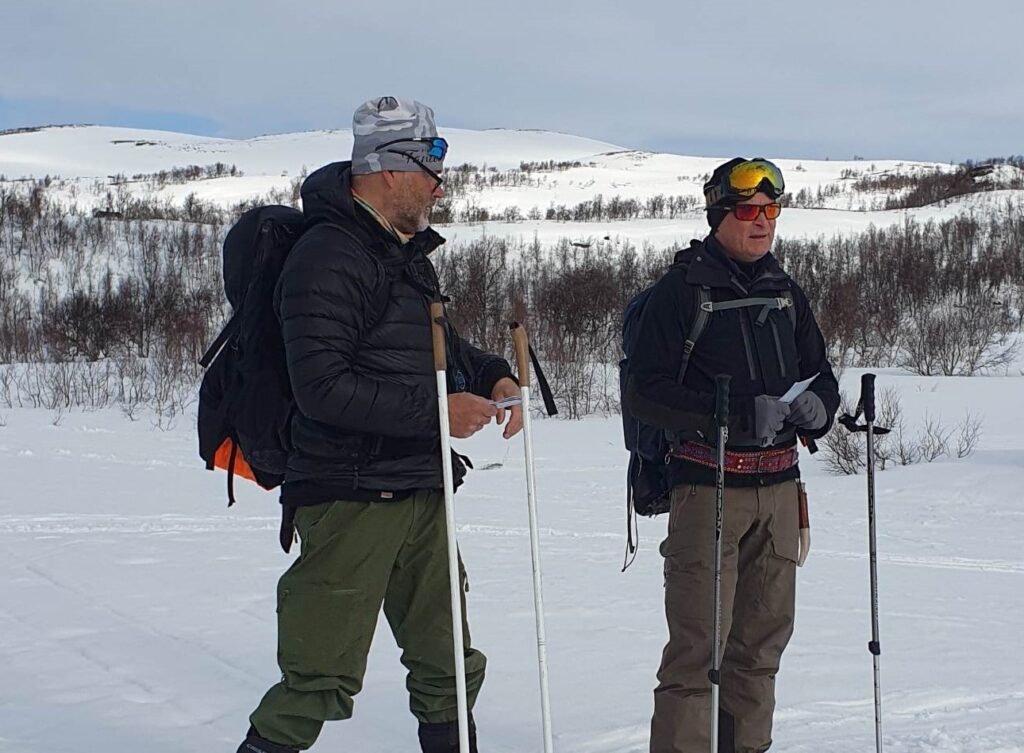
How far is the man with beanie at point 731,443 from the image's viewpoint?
2828 millimetres

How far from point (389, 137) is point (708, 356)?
110 centimetres

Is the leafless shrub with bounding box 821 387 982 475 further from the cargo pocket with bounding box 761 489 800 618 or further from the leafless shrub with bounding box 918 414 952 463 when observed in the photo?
the cargo pocket with bounding box 761 489 800 618

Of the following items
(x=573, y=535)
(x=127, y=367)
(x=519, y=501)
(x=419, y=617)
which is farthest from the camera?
(x=127, y=367)

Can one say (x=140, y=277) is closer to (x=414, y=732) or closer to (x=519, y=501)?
(x=519, y=501)

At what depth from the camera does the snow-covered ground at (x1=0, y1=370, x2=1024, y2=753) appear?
11.7 ft

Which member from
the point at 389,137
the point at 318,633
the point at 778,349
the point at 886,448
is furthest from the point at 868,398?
the point at 886,448

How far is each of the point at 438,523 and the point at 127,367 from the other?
16.7 m

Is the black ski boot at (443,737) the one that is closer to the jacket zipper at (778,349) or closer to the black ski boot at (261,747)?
the black ski boot at (261,747)

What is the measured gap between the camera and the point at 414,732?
141 inches

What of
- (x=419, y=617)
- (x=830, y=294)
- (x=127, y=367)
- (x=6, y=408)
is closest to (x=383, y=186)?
(x=419, y=617)

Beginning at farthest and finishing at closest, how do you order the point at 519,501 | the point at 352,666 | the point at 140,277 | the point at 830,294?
1. the point at 140,277
2. the point at 830,294
3. the point at 519,501
4. the point at 352,666

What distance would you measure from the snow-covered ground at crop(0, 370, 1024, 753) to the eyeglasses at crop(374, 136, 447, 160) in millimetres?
2029

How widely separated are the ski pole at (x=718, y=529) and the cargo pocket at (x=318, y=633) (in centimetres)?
97

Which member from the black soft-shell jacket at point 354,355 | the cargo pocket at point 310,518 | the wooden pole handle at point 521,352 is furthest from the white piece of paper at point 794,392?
the cargo pocket at point 310,518
